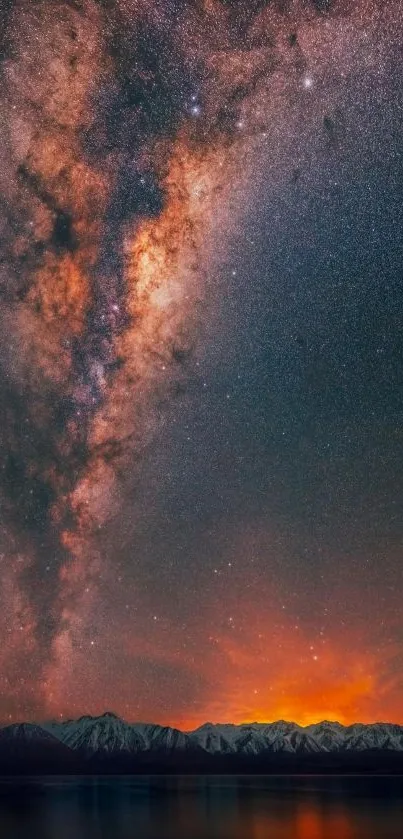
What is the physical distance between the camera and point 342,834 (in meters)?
51.7

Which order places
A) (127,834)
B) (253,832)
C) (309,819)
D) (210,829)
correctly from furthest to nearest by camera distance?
(309,819)
(210,829)
(253,832)
(127,834)

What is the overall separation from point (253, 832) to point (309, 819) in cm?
1995

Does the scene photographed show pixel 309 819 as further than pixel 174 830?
Yes

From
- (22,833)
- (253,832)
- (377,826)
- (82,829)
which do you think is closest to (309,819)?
(377,826)

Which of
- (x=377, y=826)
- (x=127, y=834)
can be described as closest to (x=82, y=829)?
(x=127, y=834)

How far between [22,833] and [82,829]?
31.5 feet

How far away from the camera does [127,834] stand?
1980 inches

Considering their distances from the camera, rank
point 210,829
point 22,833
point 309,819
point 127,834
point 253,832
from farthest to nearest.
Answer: point 309,819 → point 210,829 → point 253,832 → point 127,834 → point 22,833

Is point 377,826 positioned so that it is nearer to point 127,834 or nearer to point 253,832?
point 253,832

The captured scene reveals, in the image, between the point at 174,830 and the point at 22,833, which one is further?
the point at 174,830

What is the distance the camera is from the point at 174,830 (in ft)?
181

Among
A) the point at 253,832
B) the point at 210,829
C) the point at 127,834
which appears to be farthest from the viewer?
the point at 210,829

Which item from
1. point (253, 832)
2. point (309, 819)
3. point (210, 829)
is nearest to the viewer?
point (253, 832)

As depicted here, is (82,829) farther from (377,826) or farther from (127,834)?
(377,826)
